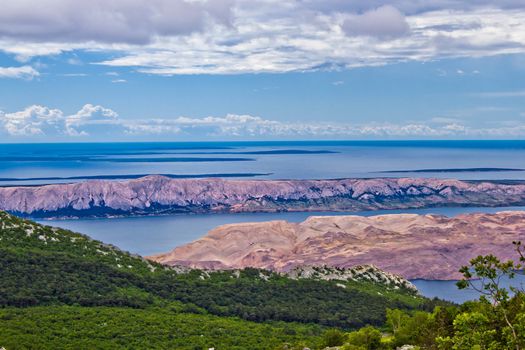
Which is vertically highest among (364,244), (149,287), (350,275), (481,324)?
(481,324)

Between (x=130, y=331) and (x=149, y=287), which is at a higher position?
(x=130, y=331)

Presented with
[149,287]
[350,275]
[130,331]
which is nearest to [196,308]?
[149,287]

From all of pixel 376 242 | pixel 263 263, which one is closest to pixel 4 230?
pixel 263 263

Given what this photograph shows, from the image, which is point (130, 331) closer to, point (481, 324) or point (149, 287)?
point (149, 287)

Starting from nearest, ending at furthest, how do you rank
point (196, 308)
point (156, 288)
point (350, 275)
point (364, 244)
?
1. point (196, 308)
2. point (156, 288)
3. point (350, 275)
4. point (364, 244)

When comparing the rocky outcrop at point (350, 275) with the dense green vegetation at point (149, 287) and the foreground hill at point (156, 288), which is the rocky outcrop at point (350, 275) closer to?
the foreground hill at point (156, 288)

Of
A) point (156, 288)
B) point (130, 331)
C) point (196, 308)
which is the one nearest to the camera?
point (130, 331)
